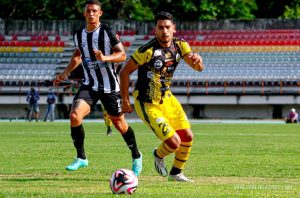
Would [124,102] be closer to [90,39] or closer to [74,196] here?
[90,39]

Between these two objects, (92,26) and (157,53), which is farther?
(92,26)

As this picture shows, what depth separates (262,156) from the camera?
1697 centimetres

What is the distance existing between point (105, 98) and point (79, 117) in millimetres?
520

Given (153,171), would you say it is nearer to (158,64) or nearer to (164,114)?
(164,114)

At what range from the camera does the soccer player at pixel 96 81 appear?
12.4m

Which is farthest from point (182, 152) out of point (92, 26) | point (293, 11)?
point (293, 11)

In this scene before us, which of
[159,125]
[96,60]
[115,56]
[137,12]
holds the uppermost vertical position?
[115,56]

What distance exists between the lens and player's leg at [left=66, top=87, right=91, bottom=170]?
12414 mm

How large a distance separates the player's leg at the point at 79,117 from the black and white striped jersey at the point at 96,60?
199mm

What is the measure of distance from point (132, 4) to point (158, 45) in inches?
1944

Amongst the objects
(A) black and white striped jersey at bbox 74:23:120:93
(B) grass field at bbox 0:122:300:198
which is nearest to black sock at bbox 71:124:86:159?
(B) grass field at bbox 0:122:300:198

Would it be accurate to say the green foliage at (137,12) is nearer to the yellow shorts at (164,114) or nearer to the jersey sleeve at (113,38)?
the jersey sleeve at (113,38)

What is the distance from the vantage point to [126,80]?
37.7ft

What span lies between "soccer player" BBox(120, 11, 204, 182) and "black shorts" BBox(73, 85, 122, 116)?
85 cm
